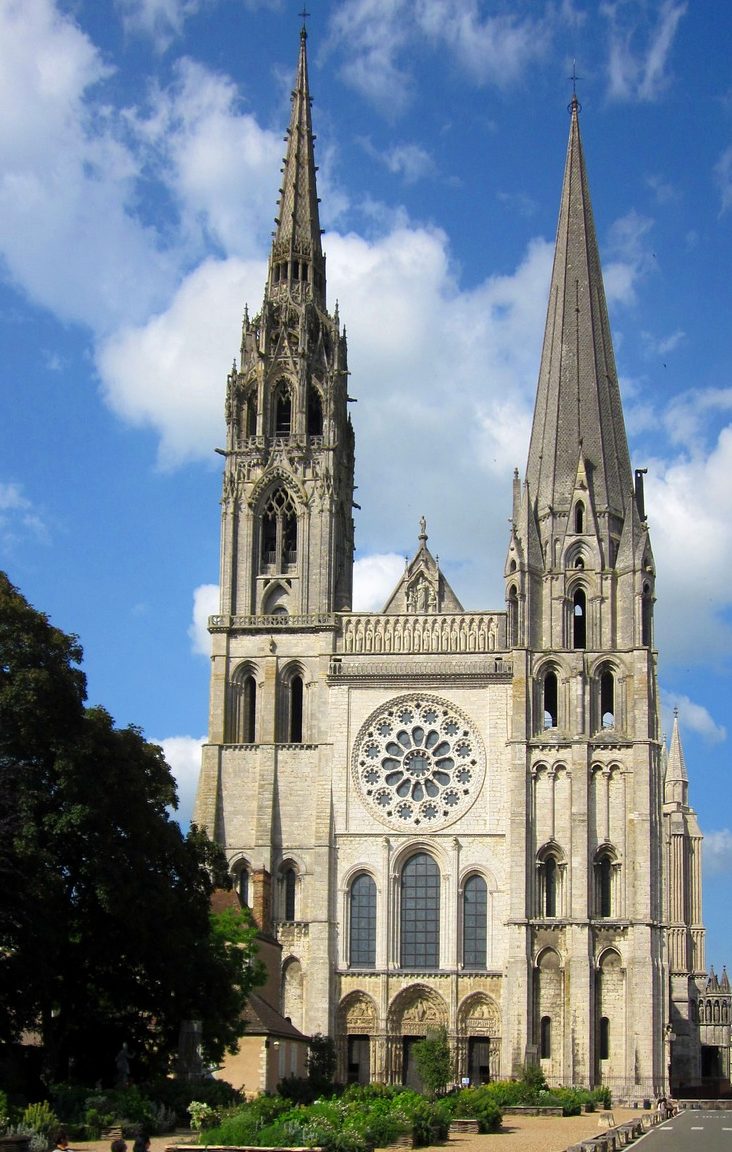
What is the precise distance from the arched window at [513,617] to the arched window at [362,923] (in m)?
10.1

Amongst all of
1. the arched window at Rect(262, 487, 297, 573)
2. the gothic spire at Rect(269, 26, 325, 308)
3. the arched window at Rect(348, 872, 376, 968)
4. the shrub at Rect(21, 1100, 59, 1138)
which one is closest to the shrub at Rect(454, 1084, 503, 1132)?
the shrub at Rect(21, 1100, 59, 1138)

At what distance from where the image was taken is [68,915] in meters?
38.1

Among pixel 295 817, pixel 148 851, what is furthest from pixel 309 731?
pixel 148 851

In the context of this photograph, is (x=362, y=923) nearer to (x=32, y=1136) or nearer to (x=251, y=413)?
(x=251, y=413)

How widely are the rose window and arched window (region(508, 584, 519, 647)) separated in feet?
10.9

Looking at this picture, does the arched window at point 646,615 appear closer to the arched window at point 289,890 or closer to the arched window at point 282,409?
the arched window at point 289,890

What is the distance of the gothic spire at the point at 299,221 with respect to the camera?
71.7 m

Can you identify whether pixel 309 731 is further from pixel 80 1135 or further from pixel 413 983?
pixel 80 1135

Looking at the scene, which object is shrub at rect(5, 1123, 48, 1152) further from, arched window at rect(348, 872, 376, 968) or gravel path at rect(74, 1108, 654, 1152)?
arched window at rect(348, 872, 376, 968)

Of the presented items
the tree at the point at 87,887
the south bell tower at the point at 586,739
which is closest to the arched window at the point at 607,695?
the south bell tower at the point at 586,739

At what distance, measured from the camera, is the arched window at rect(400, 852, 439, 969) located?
6109 centimetres

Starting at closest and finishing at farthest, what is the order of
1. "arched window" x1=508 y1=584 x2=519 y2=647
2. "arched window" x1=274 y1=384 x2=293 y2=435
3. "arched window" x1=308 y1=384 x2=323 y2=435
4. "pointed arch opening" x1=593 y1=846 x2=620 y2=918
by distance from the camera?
"pointed arch opening" x1=593 y1=846 x2=620 y2=918 → "arched window" x1=508 y1=584 x2=519 y2=647 → "arched window" x1=308 y1=384 x2=323 y2=435 → "arched window" x1=274 y1=384 x2=293 y2=435

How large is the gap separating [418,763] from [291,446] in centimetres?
1361

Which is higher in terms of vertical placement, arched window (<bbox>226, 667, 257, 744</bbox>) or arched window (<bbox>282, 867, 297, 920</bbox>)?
arched window (<bbox>226, 667, 257, 744</bbox>)
